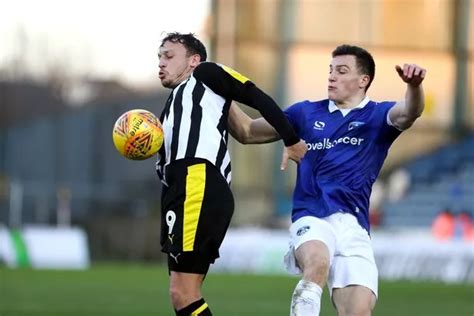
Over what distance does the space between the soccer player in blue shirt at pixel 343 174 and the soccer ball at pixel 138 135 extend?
0.84 meters

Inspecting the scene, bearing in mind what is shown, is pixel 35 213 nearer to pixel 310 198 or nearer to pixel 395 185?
pixel 395 185

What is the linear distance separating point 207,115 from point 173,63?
1.84ft

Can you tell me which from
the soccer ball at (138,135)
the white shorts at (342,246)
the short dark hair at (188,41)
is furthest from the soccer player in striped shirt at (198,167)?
the white shorts at (342,246)

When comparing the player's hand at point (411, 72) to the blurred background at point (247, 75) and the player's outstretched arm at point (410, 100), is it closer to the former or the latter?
the player's outstretched arm at point (410, 100)

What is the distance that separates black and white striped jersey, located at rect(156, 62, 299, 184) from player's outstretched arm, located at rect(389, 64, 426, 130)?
0.68 m

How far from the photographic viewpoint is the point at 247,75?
32.7m

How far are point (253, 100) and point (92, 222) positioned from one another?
21.7 m

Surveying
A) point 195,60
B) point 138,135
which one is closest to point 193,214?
point 138,135

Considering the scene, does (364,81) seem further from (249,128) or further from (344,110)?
(249,128)

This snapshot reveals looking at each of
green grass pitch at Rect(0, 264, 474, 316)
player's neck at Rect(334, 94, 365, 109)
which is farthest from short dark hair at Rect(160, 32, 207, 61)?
green grass pitch at Rect(0, 264, 474, 316)

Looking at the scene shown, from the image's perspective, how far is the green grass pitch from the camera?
14945 millimetres

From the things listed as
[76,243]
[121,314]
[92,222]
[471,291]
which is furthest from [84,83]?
[121,314]

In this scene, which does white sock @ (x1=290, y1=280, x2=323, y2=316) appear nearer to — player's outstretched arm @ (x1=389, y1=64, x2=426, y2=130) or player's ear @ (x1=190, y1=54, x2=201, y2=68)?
player's outstretched arm @ (x1=389, y1=64, x2=426, y2=130)

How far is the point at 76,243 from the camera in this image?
25766 millimetres
